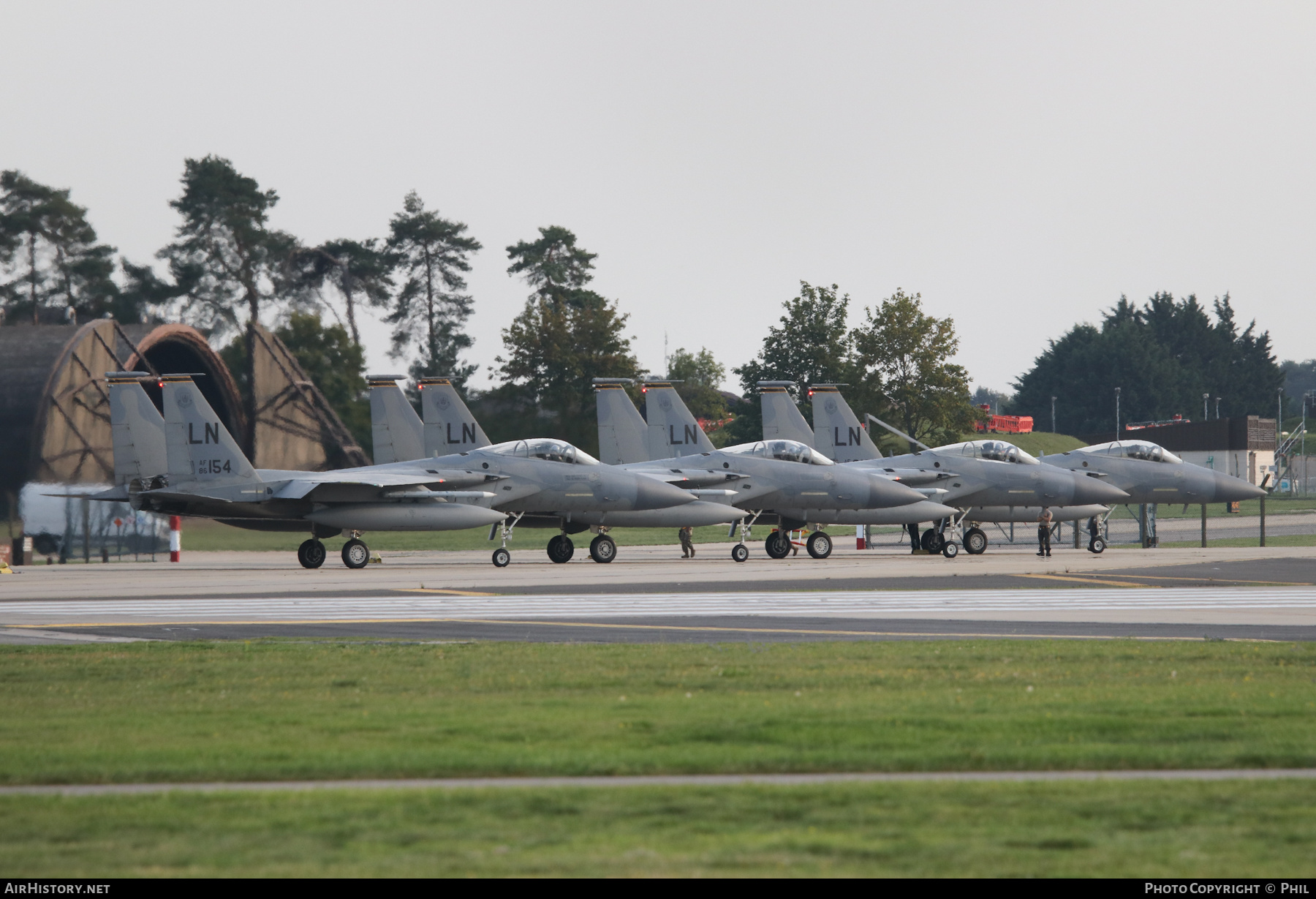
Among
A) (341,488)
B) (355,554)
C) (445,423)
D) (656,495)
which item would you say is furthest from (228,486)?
(656,495)

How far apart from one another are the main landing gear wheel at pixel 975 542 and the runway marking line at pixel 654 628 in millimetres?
21960

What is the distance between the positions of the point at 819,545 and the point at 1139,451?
10.5 m

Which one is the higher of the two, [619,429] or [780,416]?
[780,416]

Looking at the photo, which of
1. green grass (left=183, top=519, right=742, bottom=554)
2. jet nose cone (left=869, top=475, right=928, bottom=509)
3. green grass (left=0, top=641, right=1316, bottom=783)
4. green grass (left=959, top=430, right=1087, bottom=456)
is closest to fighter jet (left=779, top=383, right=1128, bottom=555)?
jet nose cone (left=869, top=475, right=928, bottom=509)

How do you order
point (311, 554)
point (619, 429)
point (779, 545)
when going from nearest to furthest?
point (311, 554) → point (779, 545) → point (619, 429)

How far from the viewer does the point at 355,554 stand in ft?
104

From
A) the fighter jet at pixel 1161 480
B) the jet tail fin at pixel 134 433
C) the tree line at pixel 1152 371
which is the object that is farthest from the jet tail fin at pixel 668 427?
the tree line at pixel 1152 371

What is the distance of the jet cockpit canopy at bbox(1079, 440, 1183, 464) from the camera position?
39.4m

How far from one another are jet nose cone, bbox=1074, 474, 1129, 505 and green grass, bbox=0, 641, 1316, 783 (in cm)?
2372

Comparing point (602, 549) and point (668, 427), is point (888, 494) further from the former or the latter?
point (602, 549)

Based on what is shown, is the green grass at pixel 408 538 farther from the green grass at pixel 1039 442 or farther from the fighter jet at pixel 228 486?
the green grass at pixel 1039 442

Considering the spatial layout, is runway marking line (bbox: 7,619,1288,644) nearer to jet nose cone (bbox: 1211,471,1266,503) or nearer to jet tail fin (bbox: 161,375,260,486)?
jet tail fin (bbox: 161,375,260,486)

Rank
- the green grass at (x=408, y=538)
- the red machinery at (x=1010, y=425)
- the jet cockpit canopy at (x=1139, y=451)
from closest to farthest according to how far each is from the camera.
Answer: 1. the green grass at (x=408, y=538)
2. the jet cockpit canopy at (x=1139, y=451)
3. the red machinery at (x=1010, y=425)

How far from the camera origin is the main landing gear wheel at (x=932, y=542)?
37594 millimetres
